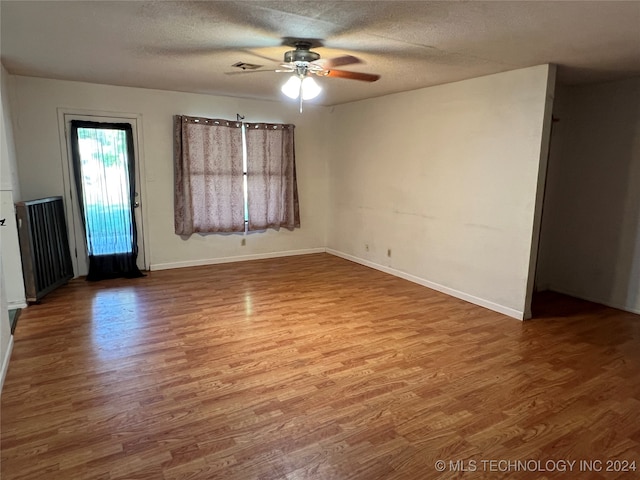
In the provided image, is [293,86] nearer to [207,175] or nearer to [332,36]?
[332,36]

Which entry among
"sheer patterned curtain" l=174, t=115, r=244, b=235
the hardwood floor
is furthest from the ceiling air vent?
the hardwood floor

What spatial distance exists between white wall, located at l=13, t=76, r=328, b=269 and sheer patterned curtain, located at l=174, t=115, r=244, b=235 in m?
0.14

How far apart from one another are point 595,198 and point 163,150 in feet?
18.3

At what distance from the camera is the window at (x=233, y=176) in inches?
224

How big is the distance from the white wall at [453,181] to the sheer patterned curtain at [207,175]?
5.90 ft

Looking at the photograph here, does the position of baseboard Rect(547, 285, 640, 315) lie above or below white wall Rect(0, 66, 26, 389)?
below

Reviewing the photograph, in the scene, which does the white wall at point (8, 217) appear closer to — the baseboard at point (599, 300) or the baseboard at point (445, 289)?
Result: the baseboard at point (445, 289)

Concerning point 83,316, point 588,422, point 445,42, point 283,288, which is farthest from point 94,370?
point 445,42

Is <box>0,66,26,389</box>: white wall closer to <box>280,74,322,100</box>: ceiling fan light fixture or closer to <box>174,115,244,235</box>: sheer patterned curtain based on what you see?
<box>174,115,244,235</box>: sheer patterned curtain

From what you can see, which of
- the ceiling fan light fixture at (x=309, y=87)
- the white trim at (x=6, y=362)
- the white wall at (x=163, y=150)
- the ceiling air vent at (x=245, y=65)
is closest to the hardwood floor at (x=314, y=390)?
the white trim at (x=6, y=362)

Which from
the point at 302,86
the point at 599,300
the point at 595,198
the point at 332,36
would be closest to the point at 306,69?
the point at 302,86

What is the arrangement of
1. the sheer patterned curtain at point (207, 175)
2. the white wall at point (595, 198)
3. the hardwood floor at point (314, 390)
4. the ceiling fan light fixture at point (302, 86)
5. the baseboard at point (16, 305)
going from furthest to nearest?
1. the sheer patterned curtain at point (207, 175)
2. the white wall at point (595, 198)
3. the baseboard at point (16, 305)
4. the ceiling fan light fixture at point (302, 86)
5. the hardwood floor at point (314, 390)

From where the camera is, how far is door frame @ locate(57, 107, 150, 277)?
16.2 ft

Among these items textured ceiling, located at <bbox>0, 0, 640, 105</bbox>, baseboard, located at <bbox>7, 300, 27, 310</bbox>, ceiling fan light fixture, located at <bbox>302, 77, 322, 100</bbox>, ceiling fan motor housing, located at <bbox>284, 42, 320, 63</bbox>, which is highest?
textured ceiling, located at <bbox>0, 0, 640, 105</bbox>
